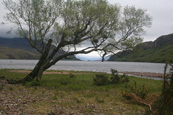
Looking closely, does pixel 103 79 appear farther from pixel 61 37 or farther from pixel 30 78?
pixel 30 78

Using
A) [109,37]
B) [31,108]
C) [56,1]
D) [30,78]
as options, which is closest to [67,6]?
[56,1]

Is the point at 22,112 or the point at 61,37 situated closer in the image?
the point at 22,112

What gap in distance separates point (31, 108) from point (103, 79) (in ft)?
49.4

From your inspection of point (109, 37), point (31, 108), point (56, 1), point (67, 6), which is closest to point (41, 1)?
point (56, 1)

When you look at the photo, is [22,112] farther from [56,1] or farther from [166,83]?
[56,1]

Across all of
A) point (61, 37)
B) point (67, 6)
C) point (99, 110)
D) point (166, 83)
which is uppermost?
point (67, 6)

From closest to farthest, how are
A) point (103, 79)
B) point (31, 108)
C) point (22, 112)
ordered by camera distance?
point (22, 112)
point (31, 108)
point (103, 79)

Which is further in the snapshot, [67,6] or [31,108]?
[67,6]

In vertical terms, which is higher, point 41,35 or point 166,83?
point 41,35

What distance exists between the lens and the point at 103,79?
2341 cm

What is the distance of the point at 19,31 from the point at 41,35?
11.4ft

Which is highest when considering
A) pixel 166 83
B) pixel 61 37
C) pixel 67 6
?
pixel 67 6

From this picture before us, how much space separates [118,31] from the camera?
22359 millimetres

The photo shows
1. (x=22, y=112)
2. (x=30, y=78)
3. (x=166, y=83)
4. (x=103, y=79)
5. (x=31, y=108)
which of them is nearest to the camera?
(x=166, y=83)
